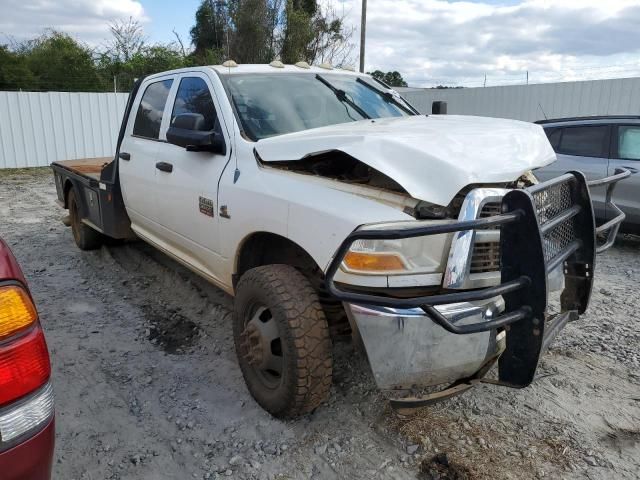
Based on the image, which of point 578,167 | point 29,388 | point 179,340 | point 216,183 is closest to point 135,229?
point 179,340

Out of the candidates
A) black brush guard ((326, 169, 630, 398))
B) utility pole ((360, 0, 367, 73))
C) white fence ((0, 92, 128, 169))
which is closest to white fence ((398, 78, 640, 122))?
utility pole ((360, 0, 367, 73))

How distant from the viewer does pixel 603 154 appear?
260 inches

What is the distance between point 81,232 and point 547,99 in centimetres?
1213

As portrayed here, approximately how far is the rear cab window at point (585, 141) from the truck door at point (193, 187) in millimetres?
5098

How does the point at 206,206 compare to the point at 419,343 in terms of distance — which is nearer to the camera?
the point at 419,343

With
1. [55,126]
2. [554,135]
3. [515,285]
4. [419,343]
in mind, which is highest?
[554,135]

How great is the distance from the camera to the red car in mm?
1488

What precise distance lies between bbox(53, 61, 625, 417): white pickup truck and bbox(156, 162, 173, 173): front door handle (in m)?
0.11

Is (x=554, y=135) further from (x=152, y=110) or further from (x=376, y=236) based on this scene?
(x=376, y=236)

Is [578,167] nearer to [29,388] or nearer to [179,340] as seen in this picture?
[179,340]

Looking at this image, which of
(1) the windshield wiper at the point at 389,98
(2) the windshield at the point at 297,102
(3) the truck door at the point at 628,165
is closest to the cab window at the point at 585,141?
(3) the truck door at the point at 628,165

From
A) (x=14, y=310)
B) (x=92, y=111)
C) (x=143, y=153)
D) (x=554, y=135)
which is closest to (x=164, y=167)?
(x=143, y=153)

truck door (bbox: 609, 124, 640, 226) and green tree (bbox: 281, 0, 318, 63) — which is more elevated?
green tree (bbox: 281, 0, 318, 63)

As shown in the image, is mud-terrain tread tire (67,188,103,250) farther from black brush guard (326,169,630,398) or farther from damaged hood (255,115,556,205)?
black brush guard (326,169,630,398)
